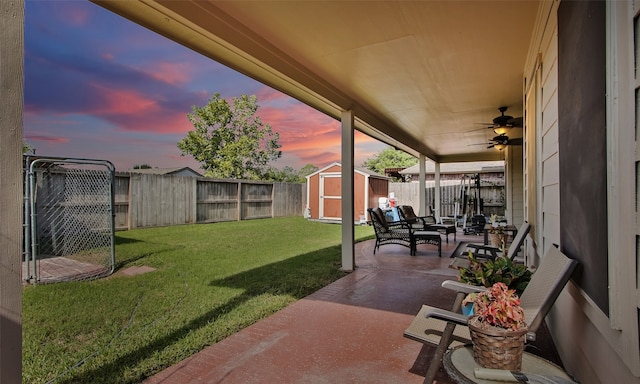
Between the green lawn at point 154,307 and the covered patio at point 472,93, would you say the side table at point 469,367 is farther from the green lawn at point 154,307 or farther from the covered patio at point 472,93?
the green lawn at point 154,307

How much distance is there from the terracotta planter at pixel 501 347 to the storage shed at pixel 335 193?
12.9 m

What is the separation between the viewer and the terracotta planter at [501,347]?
140 centimetres

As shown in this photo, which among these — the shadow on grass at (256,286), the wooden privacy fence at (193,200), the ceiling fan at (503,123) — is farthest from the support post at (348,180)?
the wooden privacy fence at (193,200)

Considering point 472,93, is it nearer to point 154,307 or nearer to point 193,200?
point 154,307

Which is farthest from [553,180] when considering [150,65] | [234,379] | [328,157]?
[328,157]

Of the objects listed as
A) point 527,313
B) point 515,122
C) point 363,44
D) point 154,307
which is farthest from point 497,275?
point 515,122

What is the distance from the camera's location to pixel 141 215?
34.5ft

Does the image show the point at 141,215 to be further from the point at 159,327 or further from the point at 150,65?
the point at 150,65

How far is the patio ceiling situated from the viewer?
2607 mm

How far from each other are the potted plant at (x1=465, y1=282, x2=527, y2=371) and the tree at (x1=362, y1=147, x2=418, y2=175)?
40.0 meters

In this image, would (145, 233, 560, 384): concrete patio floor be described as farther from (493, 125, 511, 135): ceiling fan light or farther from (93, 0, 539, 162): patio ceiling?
(493, 125, 511, 135): ceiling fan light

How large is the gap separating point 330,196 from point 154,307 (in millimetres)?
11685

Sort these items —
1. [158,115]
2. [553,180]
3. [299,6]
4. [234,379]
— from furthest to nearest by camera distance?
1. [158,115]
2. [299,6]
3. [553,180]
4. [234,379]

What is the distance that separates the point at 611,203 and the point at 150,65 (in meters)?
22.0
